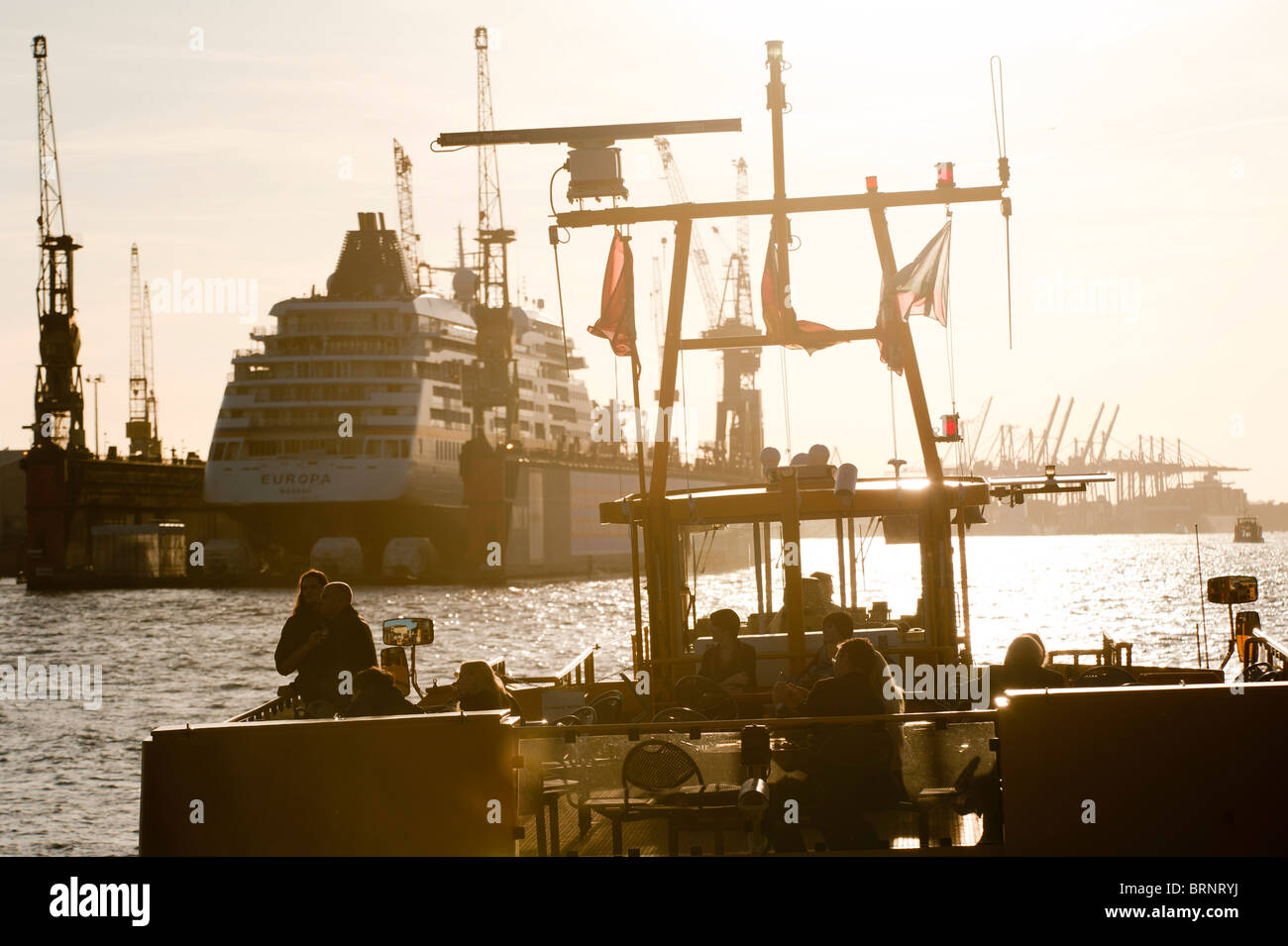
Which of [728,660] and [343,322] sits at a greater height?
[343,322]

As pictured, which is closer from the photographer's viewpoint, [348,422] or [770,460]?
[770,460]

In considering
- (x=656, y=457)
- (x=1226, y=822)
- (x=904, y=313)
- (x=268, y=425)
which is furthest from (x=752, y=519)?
(x=268, y=425)

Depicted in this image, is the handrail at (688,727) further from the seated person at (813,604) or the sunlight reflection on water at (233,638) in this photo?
the seated person at (813,604)

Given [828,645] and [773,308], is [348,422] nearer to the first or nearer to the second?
[773,308]

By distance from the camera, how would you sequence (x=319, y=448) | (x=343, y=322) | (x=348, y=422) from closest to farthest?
1. (x=348, y=422)
2. (x=319, y=448)
3. (x=343, y=322)

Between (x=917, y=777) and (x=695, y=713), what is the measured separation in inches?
93.7

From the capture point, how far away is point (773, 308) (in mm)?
13742

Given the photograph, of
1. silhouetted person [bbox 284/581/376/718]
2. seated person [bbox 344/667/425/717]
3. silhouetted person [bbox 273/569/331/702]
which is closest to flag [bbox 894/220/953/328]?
silhouetted person [bbox 284/581/376/718]

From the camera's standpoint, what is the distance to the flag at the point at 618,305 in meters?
13.2

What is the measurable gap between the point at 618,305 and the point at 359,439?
311ft

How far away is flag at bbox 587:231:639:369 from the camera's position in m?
13.2

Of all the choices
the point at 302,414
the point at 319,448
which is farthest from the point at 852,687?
the point at 302,414

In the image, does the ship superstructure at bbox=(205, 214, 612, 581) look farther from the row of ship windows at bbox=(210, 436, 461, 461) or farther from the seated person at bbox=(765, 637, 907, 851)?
the seated person at bbox=(765, 637, 907, 851)
